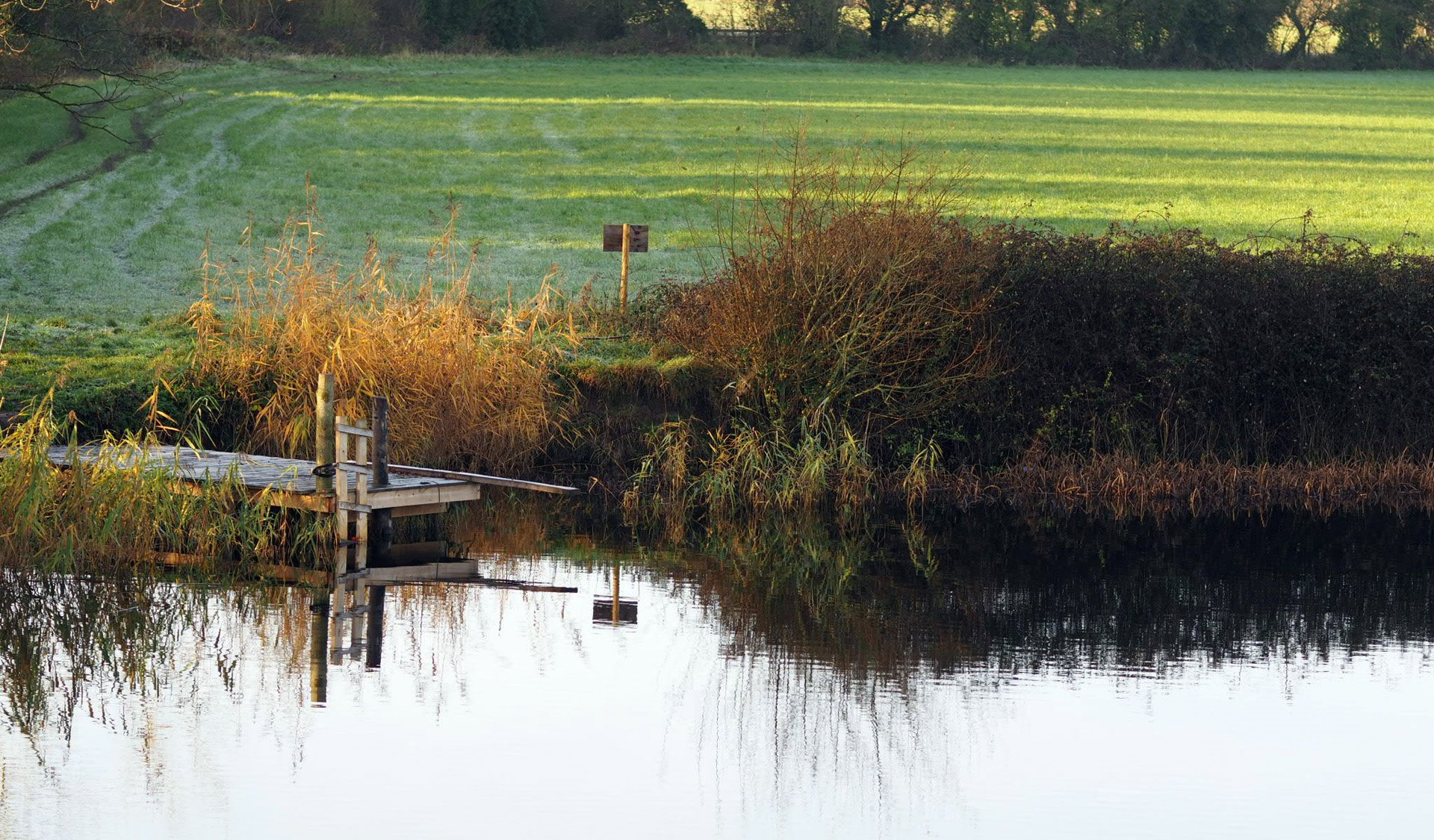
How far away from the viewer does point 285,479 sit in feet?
50.5

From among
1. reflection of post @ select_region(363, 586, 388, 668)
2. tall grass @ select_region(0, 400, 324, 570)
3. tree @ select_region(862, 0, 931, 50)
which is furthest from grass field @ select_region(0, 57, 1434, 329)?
tree @ select_region(862, 0, 931, 50)

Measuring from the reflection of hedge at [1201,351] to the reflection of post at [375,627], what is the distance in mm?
7053

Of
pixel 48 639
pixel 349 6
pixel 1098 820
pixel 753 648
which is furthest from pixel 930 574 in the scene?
pixel 349 6

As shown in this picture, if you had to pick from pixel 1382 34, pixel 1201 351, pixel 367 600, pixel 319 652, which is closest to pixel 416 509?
pixel 367 600

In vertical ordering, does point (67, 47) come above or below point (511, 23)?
below

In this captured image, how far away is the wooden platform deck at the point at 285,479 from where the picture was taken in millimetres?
14867

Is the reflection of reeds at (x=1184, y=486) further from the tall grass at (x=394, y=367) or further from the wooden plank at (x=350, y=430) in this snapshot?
the wooden plank at (x=350, y=430)

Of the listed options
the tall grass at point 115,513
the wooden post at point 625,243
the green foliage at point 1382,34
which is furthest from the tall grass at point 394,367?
the green foliage at point 1382,34

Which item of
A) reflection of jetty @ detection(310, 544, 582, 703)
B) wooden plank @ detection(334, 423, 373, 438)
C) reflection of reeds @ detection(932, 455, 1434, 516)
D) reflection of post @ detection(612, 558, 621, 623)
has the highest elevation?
wooden plank @ detection(334, 423, 373, 438)

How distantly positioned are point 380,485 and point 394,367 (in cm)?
306

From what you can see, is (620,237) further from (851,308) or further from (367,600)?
(367,600)

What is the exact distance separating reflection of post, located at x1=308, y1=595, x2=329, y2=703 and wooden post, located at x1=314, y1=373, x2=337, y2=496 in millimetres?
1293

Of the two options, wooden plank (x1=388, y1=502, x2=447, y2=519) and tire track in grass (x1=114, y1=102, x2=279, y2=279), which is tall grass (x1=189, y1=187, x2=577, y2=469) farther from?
tire track in grass (x1=114, y1=102, x2=279, y2=279)

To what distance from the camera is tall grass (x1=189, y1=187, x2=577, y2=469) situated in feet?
58.4
